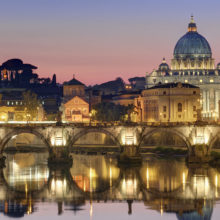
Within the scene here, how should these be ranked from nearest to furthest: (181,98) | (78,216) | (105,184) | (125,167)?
1. (78,216)
2. (105,184)
3. (125,167)
4. (181,98)

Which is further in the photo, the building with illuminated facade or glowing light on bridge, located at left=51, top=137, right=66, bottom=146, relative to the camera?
the building with illuminated facade

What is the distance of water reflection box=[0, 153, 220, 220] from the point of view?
86.6 meters

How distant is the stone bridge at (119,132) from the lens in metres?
118

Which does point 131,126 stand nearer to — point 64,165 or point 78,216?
point 64,165

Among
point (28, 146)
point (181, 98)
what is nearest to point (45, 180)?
point (28, 146)

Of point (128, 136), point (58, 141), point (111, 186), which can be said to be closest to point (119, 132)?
point (128, 136)

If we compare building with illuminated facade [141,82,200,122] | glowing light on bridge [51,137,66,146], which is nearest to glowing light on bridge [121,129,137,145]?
glowing light on bridge [51,137,66,146]

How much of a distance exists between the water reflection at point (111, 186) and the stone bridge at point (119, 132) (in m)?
3.32

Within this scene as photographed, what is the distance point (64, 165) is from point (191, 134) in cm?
1732

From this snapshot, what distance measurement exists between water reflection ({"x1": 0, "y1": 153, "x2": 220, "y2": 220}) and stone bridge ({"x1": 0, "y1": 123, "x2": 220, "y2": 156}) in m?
3.32

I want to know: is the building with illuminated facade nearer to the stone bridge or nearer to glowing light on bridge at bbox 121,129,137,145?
the stone bridge

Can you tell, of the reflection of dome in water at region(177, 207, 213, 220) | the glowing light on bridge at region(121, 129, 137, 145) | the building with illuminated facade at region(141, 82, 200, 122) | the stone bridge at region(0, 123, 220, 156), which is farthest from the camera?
the building with illuminated facade at region(141, 82, 200, 122)

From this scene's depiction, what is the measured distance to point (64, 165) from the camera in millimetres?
117438

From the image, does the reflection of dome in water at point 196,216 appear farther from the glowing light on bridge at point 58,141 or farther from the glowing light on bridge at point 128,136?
the glowing light on bridge at point 58,141
